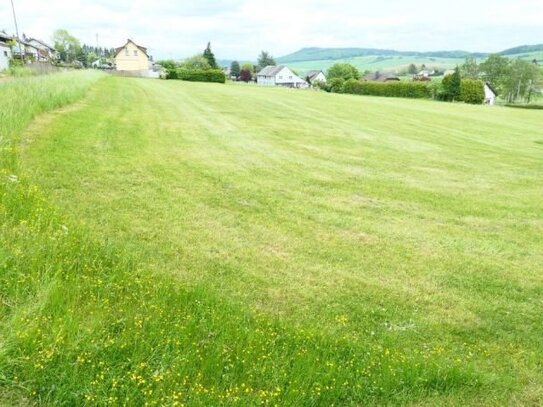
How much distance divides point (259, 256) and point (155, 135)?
7.31 meters

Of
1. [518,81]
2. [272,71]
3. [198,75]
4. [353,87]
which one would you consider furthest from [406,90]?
[272,71]

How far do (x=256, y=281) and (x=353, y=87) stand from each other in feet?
167

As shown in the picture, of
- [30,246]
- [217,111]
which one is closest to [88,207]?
[30,246]

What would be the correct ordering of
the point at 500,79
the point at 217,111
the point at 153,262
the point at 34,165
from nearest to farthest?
the point at 153,262, the point at 34,165, the point at 217,111, the point at 500,79

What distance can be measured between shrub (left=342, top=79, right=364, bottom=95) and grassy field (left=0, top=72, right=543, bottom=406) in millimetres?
44331

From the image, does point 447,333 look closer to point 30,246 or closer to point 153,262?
point 153,262

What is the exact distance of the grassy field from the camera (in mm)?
3047

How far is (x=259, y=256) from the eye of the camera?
16.4ft

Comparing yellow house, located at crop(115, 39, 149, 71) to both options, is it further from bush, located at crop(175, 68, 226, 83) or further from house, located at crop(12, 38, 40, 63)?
bush, located at crop(175, 68, 226, 83)

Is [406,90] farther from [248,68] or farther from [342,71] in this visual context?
[248,68]

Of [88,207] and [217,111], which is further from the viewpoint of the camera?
[217,111]

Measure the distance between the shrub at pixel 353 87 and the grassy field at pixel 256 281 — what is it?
4433cm

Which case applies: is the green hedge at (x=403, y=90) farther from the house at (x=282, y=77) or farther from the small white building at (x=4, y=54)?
the house at (x=282, y=77)

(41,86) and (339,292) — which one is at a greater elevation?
(41,86)
